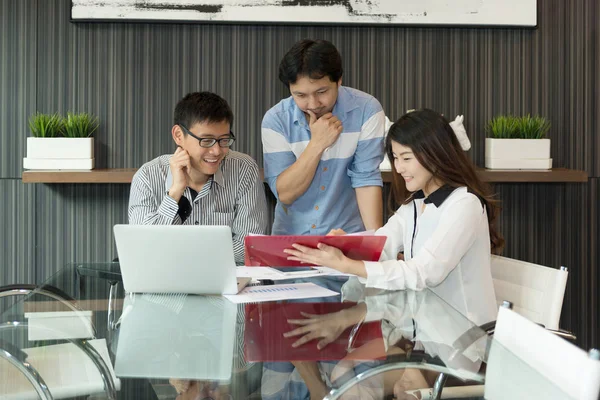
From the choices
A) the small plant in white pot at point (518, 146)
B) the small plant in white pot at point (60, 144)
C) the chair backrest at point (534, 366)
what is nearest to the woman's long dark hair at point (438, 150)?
the chair backrest at point (534, 366)

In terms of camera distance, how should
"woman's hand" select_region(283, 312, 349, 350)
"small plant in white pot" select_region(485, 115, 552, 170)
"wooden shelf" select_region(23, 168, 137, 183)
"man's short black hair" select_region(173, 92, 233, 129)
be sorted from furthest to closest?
"small plant in white pot" select_region(485, 115, 552, 170) → "wooden shelf" select_region(23, 168, 137, 183) → "man's short black hair" select_region(173, 92, 233, 129) → "woman's hand" select_region(283, 312, 349, 350)

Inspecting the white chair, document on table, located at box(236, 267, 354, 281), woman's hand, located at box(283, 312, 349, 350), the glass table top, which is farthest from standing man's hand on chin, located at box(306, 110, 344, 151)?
woman's hand, located at box(283, 312, 349, 350)

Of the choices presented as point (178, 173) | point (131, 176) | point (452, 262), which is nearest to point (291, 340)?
point (452, 262)

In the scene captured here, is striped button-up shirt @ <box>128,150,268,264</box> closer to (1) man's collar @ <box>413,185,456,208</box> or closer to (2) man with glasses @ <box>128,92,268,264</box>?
(2) man with glasses @ <box>128,92,268,264</box>

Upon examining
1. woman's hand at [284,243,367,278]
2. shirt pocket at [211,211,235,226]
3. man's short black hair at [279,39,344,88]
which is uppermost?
man's short black hair at [279,39,344,88]

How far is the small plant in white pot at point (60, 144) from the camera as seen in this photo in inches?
146

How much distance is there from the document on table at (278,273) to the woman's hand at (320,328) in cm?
56

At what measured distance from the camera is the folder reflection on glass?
5.13ft

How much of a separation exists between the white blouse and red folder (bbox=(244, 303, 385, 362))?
34 cm

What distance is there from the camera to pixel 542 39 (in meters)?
4.16

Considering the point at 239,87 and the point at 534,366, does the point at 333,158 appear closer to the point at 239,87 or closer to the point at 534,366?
the point at 239,87

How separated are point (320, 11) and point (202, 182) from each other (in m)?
1.35

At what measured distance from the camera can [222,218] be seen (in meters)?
3.07

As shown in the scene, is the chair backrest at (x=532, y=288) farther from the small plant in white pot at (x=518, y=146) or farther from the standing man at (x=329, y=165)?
the small plant in white pot at (x=518, y=146)
